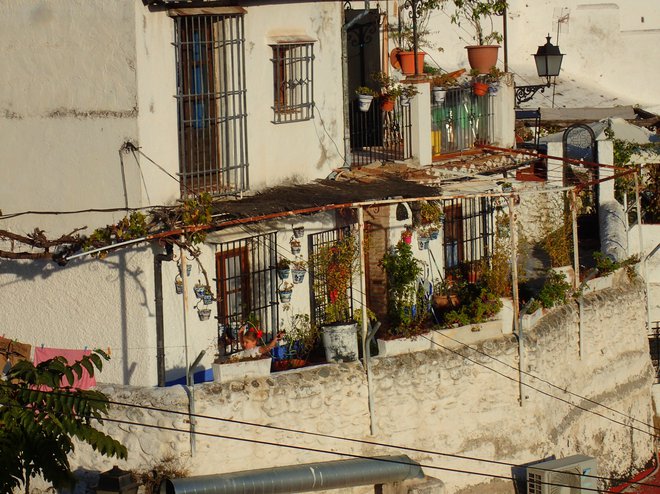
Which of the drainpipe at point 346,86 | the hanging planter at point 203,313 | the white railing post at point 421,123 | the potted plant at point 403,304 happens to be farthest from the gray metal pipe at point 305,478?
the white railing post at point 421,123

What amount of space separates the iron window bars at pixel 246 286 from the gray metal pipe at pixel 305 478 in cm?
222

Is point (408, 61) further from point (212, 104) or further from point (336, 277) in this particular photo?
point (212, 104)

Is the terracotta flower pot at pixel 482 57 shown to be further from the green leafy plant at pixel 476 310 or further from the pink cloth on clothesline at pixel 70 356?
the pink cloth on clothesline at pixel 70 356

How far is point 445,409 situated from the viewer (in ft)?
61.8

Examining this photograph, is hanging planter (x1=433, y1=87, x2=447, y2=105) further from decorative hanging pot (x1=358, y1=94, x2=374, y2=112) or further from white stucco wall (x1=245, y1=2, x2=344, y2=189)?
white stucco wall (x1=245, y1=2, x2=344, y2=189)

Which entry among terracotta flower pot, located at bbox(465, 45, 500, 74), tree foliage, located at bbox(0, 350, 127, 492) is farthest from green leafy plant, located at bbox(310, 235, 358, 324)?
terracotta flower pot, located at bbox(465, 45, 500, 74)

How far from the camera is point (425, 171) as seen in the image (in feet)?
70.6

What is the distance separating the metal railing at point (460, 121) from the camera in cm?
2303

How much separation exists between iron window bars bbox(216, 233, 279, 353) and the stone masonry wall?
156 centimetres

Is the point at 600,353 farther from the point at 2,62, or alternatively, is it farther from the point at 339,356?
the point at 2,62

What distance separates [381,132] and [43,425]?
956 centimetres

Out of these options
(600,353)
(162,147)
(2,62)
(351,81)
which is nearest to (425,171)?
(351,81)

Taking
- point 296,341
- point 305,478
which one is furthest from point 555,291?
point 305,478

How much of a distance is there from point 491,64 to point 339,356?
8.10 m
